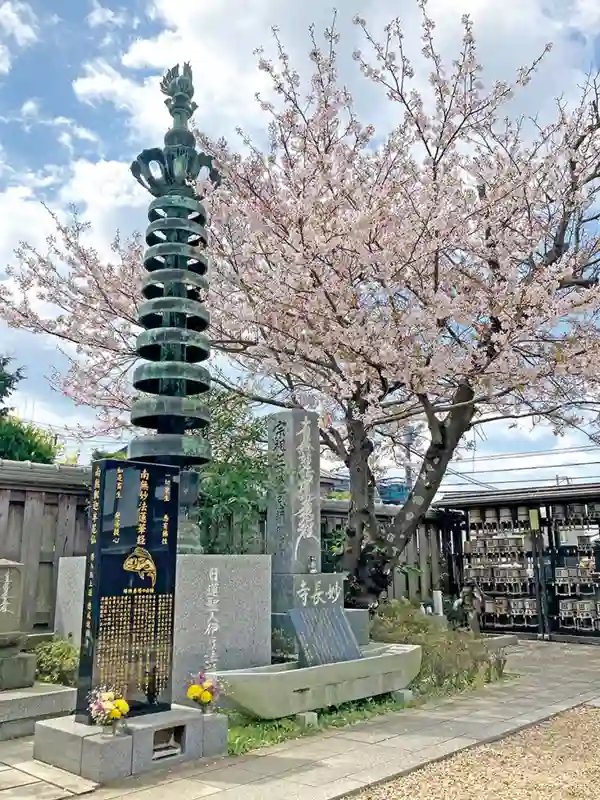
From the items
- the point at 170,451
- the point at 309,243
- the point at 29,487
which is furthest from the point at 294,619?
the point at 309,243

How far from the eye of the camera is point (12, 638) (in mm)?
5262

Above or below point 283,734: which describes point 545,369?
above

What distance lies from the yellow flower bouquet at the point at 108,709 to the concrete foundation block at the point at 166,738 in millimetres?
134

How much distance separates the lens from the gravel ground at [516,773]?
149 inches

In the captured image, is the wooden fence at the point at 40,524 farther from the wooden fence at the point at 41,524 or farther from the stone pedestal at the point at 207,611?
the stone pedestal at the point at 207,611

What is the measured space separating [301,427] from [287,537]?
116 centimetres

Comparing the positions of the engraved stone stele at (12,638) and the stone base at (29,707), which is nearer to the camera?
the stone base at (29,707)

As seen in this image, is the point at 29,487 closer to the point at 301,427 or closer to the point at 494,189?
the point at 301,427

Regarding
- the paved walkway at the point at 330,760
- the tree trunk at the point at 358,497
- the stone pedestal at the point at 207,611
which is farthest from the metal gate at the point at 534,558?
the stone pedestal at the point at 207,611

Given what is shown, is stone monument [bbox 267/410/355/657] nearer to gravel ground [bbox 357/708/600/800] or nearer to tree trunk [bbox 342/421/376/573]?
tree trunk [bbox 342/421/376/573]

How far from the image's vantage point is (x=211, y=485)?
22.1 ft

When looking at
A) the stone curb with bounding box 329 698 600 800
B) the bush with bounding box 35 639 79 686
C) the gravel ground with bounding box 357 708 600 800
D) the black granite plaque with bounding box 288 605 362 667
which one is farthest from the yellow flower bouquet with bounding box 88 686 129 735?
the black granite plaque with bounding box 288 605 362 667

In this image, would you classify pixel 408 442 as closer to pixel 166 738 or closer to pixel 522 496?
pixel 522 496

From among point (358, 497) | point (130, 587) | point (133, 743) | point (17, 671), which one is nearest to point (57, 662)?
point (17, 671)
